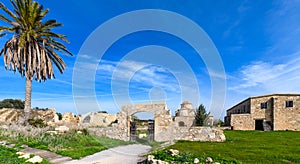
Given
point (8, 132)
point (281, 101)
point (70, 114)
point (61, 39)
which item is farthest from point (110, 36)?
point (281, 101)

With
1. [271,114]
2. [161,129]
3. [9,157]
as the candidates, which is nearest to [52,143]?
[9,157]

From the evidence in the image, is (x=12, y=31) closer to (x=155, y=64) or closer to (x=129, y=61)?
(x=129, y=61)

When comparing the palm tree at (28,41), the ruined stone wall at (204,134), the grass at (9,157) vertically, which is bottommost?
the ruined stone wall at (204,134)

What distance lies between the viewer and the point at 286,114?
27.9 m

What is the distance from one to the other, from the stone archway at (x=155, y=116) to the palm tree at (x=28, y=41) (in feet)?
26.8

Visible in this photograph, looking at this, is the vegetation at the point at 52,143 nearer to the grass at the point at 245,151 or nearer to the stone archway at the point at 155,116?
the stone archway at the point at 155,116

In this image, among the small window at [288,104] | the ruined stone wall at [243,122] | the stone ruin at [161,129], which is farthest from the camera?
the ruined stone wall at [243,122]

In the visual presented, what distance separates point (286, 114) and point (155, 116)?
22625mm

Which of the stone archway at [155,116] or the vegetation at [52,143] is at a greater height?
the stone archway at [155,116]

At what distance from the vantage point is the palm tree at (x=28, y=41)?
1705 cm

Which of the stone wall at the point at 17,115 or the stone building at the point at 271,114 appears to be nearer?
the stone wall at the point at 17,115

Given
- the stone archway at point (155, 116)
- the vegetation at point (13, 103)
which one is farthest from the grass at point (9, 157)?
the vegetation at point (13, 103)

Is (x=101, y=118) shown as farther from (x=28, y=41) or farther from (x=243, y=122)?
(x=243, y=122)

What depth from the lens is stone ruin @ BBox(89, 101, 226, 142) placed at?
14266 millimetres
